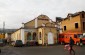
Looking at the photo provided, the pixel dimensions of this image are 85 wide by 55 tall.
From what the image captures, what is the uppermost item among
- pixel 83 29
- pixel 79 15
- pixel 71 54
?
pixel 79 15

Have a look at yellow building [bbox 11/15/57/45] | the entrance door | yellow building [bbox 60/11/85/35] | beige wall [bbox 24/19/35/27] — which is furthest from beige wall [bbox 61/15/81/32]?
beige wall [bbox 24/19/35/27]

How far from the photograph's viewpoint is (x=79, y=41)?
134ft

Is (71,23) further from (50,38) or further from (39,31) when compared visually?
(50,38)

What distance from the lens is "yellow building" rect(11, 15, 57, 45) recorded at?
50.1 metres

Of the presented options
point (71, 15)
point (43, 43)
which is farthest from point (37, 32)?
point (71, 15)

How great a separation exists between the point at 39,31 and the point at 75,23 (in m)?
9.53

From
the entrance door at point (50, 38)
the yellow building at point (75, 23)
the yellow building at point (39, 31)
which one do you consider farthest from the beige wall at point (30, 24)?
the yellow building at point (75, 23)

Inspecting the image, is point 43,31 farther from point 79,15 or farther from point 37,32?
point 79,15

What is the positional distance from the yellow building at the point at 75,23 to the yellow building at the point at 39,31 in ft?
18.6

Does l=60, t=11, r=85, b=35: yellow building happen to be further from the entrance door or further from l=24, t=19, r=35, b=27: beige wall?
l=24, t=19, r=35, b=27: beige wall

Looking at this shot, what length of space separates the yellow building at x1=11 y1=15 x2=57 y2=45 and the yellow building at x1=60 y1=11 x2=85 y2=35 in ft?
18.6

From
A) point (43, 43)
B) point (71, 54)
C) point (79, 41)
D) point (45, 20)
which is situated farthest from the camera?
point (45, 20)

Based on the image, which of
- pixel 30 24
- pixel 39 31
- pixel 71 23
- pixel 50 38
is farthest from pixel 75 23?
pixel 30 24

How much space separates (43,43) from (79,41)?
10.8m
